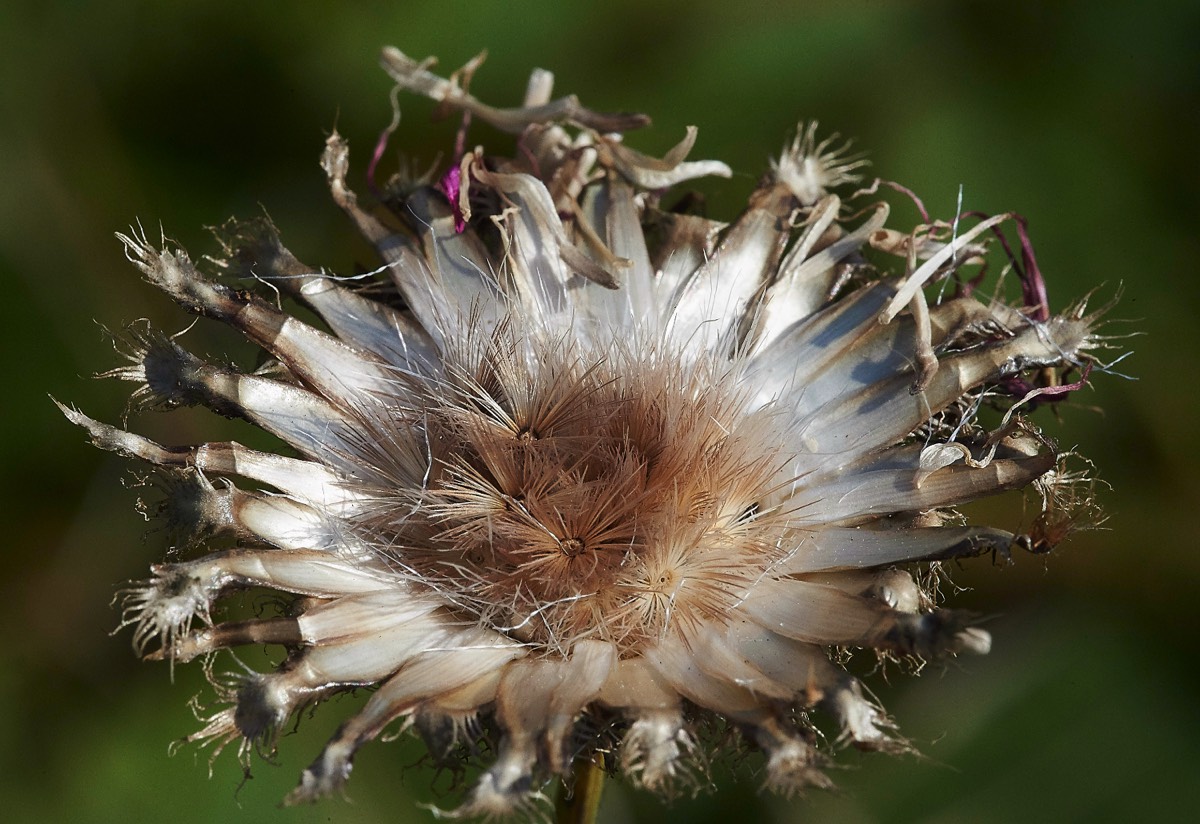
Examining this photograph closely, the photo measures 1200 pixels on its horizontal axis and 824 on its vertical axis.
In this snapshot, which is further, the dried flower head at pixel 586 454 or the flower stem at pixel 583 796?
the flower stem at pixel 583 796

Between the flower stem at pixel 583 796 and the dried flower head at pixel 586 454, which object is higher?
the dried flower head at pixel 586 454

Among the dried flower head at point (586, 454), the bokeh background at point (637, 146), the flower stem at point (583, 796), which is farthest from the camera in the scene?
the bokeh background at point (637, 146)

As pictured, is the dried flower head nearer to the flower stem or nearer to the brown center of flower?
the brown center of flower

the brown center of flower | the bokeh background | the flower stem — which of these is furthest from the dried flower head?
the bokeh background

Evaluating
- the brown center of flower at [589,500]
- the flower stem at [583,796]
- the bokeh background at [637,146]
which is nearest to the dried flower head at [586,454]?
the brown center of flower at [589,500]

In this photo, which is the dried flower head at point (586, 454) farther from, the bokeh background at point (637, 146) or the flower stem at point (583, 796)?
the bokeh background at point (637, 146)


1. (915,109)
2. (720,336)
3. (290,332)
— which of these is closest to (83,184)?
(290,332)

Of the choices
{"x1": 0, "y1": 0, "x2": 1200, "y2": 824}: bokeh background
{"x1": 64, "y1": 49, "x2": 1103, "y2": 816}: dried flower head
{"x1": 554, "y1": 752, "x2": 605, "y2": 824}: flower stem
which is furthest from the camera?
{"x1": 0, "y1": 0, "x2": 1200, "y2": 824}: bokeh background
